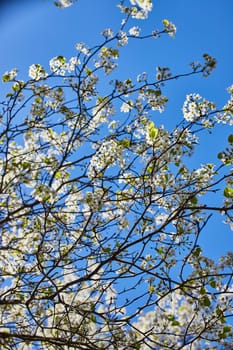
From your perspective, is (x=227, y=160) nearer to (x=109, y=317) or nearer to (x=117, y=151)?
(x=117, y=151)

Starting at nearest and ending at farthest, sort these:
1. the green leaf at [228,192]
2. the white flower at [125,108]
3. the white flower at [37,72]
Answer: the green leaf at [228,192]
the white flower at [37,72]
the white flower at [125,108]

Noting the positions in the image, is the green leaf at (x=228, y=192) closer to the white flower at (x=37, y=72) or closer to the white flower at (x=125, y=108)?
the white flower at (x=125, y=108)

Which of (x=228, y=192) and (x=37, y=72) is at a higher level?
(x=37, y=72)

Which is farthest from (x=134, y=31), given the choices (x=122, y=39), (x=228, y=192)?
(x=228, y=192)

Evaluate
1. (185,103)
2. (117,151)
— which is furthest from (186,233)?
(185,103)

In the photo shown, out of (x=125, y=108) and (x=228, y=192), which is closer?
(x=228, y=192)

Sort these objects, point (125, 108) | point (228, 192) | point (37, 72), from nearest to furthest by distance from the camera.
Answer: point (228, 192) → point (37, 72) → point (125, 108)

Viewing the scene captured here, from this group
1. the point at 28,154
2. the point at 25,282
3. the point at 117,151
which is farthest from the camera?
the point at 28,154

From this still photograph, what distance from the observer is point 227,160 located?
4727 millimetres

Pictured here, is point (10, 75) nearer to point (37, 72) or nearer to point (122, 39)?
point (37, 72)

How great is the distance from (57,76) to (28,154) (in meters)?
1.03

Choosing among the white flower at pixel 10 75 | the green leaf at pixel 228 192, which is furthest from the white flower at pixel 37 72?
the green leaf at pixel 228 192

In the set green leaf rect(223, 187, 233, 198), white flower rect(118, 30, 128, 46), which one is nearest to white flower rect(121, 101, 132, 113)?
white flower rect(118, 30, 128, 46)

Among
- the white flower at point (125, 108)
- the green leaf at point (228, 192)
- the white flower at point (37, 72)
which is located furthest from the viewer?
the white flower at point (125, 108)
